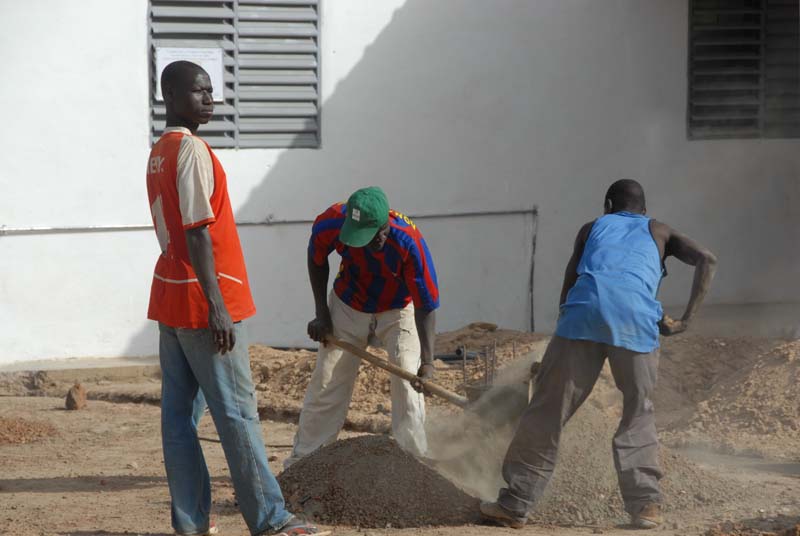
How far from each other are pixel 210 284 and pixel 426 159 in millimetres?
6275

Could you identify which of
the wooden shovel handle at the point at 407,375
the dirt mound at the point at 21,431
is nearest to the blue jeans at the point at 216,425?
the wooden shovel handle at the point at 407,375

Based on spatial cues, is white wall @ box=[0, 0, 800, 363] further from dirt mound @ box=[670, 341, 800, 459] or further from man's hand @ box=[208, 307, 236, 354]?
man's hand @ box=[208, 307, 236, 354]

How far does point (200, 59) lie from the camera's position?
32.6 feet

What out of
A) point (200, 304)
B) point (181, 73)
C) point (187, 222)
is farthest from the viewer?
point (181, 73)

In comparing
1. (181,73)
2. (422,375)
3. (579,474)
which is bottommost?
(579,474)

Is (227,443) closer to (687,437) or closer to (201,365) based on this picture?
(201,365)

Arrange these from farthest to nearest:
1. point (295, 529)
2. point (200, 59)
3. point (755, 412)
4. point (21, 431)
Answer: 1. point (200, 59)
2. point (21, 431)
3. point (755, 412)
4. point (295, 529)

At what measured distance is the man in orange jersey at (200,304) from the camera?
15.0ft

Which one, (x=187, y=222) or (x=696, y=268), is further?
(x=696, y=268)

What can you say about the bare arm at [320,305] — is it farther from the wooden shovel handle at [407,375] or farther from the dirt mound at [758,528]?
the dirt mound at [758,528]

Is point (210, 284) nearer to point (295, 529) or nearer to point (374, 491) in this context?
point (295, 529)

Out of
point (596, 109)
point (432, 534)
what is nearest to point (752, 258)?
point (596, 109)

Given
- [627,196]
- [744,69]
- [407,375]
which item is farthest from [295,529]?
[744,69]

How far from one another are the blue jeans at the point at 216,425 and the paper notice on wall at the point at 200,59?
5.29m
